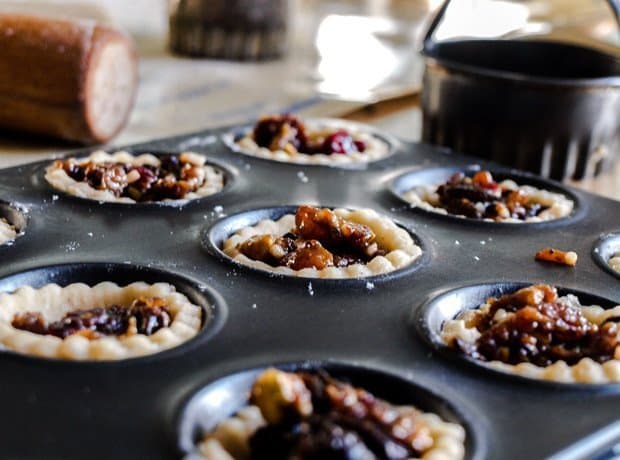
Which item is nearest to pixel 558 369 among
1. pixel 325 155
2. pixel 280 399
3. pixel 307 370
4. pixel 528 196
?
pixel 307 370

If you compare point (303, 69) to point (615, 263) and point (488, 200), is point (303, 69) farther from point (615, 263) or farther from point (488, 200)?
point (615, 263)

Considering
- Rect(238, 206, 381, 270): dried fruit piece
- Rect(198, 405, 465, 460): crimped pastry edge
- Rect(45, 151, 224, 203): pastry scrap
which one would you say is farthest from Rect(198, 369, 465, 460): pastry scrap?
Rect(45, 151, 224, 203): pastry scrap

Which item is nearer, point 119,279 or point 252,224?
point 119,279

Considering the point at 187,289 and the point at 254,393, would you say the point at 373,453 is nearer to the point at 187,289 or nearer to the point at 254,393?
the point at 254,393

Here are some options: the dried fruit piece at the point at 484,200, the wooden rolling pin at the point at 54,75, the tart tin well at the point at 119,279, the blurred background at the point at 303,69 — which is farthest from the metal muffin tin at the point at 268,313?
the blurred background at the point at 303,69

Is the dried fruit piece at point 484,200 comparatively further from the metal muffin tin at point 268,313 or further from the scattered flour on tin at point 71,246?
the scattered flour on tin at point 71,246

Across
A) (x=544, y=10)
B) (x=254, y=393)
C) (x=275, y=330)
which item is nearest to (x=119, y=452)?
(x=254, y=393)
